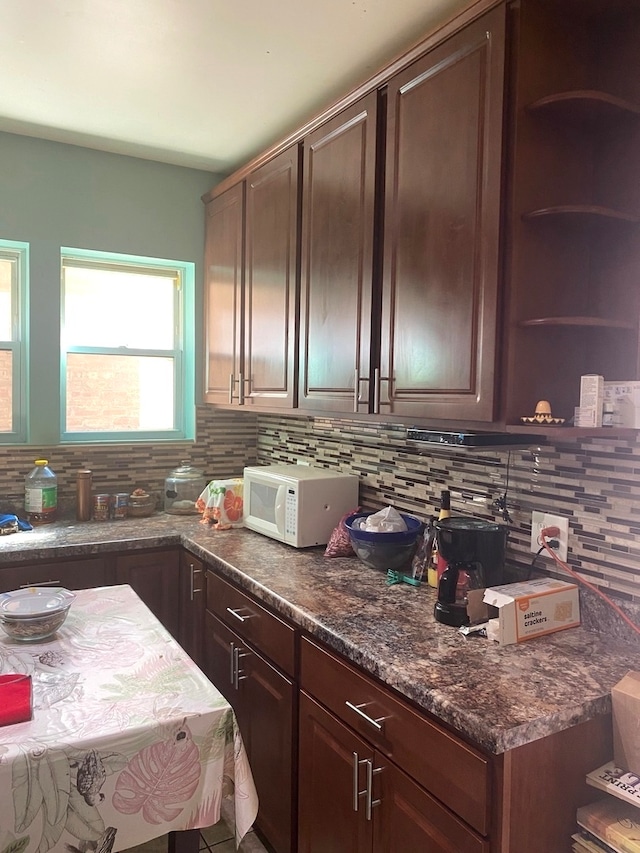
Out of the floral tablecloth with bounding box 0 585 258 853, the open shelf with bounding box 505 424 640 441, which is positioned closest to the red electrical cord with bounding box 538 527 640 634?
the open shelf with bounding box 505 424 640 441

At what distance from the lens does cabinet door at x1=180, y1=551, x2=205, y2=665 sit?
2479 millimetres

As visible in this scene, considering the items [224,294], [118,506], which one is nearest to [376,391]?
[224,294]

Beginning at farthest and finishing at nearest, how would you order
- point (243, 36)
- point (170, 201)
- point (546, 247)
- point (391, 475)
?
point (170, 201) → point (391, 475) → point (243, 36) → point (546, 247)

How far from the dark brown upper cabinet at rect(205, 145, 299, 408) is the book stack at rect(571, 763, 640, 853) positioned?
1.61m

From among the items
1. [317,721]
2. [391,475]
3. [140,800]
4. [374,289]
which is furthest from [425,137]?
[140,800]

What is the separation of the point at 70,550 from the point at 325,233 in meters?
1.55

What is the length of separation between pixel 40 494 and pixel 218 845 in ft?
5.16

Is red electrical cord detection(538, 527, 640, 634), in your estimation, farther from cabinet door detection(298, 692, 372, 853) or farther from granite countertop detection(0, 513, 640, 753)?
cabinet door detection(298, 692, 372, 853)

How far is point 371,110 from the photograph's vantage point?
78.2 inches

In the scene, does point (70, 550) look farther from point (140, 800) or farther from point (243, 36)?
point (243, 36)

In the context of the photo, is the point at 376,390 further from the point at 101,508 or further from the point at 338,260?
Result: the point at 101,508

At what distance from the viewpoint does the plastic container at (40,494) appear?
2.78 m

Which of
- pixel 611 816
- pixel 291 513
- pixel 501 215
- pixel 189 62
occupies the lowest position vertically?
pixel 611 816

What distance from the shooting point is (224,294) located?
9.93 feet
